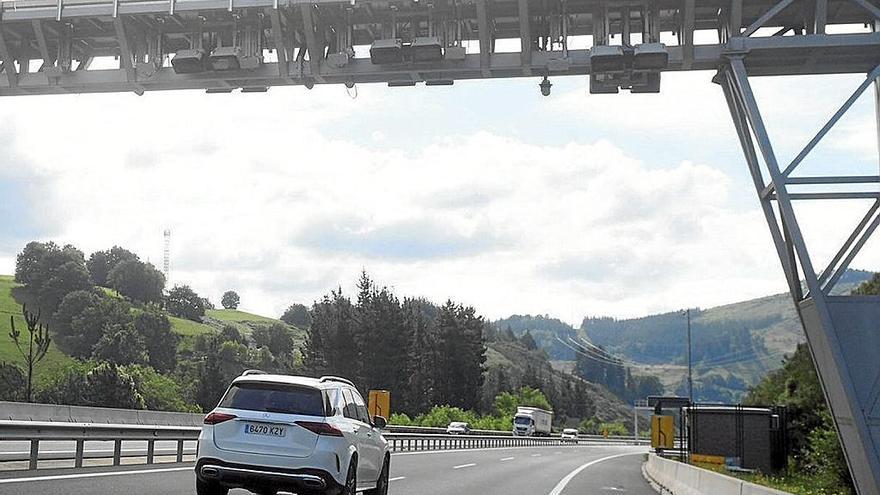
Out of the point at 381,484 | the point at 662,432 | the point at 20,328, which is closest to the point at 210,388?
the point at 20,328

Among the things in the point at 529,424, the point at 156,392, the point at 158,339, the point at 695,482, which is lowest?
the point at 695,482

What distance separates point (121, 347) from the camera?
15425cm

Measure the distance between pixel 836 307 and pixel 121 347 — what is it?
480ft

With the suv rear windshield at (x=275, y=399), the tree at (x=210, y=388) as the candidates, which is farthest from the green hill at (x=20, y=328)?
the suv rear windshield at (x=275, y=399)

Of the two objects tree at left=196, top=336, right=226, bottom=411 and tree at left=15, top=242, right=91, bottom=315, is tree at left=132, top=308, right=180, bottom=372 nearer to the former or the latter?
tree at left=15, top=242, right=91, bottom=315

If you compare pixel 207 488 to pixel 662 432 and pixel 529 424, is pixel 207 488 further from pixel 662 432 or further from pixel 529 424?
pixel 529 424

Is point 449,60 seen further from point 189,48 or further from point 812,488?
point 812,488

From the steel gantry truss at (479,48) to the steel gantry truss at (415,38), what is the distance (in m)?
0.03

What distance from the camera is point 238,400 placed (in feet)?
41.4

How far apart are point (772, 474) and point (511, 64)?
64.9ft

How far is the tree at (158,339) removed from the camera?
16575cm

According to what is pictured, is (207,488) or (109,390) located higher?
(109,390)

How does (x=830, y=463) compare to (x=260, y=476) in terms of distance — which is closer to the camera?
(x=260, y=476)

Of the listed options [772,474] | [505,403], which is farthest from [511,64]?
[505,403]
